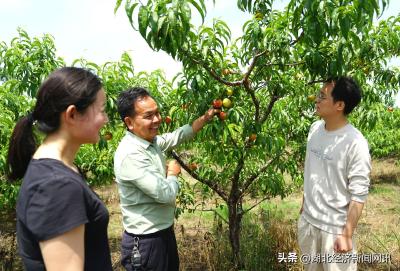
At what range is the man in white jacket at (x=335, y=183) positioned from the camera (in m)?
2.13

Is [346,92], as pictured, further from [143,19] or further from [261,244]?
[261,244]

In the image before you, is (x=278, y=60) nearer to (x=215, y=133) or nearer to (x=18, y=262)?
(x=215, y=133)

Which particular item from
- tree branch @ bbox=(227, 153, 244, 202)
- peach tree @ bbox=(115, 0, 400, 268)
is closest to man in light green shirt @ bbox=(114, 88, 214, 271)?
peach tree @ bbox=(115, 0, 400, 268)

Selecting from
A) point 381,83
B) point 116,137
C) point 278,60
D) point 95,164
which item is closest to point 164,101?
point 116,137

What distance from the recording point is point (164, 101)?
3.14 metres

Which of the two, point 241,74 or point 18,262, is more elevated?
point 241,74

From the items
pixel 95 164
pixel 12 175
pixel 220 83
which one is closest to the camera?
pixel 12 175

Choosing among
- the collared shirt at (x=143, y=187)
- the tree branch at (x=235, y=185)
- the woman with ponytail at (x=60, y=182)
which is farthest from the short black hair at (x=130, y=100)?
the tree branch at (x=235, y=185)

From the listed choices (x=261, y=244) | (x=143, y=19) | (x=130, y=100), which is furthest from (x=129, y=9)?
(x=261, y=244)

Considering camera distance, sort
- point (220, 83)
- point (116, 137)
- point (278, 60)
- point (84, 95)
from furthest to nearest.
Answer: point (116, 137), point (220, 83), point (278, 60), point (84, 95)

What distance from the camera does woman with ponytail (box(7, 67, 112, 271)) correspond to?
3.19 ft

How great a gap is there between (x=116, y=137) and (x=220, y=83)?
4.42 feet

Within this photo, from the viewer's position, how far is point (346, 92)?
7.45 ft

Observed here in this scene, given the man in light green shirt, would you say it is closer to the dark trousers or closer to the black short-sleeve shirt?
the dark trousers
